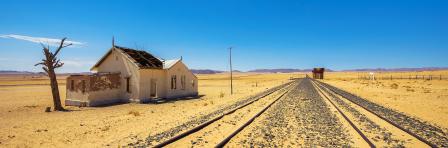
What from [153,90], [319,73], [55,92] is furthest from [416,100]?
[319,73]

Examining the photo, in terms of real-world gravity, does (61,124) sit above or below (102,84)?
below

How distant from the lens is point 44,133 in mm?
11320

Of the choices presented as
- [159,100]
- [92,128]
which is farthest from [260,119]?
[159,100]

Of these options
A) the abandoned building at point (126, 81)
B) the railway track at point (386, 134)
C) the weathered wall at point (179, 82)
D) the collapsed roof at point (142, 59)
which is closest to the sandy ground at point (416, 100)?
the railway track at point (386, 134)

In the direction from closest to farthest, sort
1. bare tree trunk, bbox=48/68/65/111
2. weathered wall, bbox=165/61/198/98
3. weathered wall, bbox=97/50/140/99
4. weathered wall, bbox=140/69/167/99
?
bare tree trunk, bbox=48/68/65/111 → weathered wall, bbox=97/50/140/99 → weathered wall, bbox=140/69/167/99 → weathered wall, bbox=165/61/198/98

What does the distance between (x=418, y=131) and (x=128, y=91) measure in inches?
789

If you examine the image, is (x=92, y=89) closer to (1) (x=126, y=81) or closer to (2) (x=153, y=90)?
(1) (x=126, y=81)

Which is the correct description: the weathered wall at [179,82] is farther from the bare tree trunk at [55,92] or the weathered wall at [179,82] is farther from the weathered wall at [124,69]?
the bare tree trunk at [55,92]

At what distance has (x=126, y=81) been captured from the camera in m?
23.9

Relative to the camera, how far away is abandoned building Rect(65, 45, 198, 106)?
21.4 meters

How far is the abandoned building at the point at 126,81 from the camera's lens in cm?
2138

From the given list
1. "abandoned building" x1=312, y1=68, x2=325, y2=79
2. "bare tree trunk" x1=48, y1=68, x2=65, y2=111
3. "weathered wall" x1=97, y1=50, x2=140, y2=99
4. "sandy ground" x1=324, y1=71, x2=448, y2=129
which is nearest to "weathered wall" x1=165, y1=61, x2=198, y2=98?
"weathered wall" x1=97, y1=50, x2=140, y2=99

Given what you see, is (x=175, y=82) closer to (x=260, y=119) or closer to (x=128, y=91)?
(x=128, y=91)

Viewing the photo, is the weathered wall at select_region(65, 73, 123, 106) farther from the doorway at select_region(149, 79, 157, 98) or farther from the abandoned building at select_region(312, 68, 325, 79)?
the abandoned building at select_region(312, 68, 325, 79)
